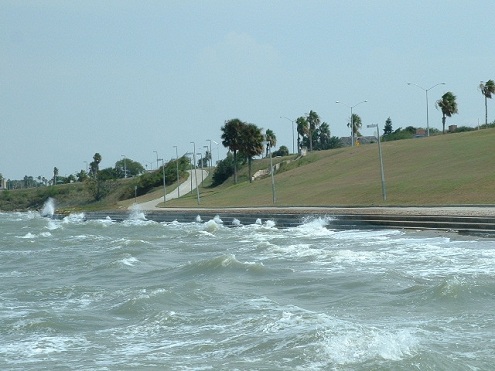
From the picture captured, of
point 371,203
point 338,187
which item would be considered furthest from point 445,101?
point 371,203

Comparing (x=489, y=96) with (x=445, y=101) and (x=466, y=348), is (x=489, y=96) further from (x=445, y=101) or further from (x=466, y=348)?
(x=466, y=348)

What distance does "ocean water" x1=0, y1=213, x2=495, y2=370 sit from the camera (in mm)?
12359

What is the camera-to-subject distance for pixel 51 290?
70.2ft

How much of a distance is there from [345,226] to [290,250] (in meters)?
12.0

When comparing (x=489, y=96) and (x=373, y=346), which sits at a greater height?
(x=489, y=96)

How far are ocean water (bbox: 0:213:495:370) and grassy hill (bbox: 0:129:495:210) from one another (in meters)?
20.9

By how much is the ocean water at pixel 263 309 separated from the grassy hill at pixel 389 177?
2086 cm

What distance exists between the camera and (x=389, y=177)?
69.9m

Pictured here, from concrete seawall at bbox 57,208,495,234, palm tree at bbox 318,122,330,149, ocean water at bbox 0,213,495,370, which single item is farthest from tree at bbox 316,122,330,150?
ocean water at bbox 0,213,495,370

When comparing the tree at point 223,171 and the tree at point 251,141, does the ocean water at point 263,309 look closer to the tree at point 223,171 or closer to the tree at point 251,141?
the tree at point 251,141

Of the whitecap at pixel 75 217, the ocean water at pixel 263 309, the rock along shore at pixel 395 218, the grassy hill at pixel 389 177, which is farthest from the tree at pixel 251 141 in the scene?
the ocean water at pixel 263 309

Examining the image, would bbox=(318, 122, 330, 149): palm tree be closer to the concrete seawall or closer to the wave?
the concrete seawall

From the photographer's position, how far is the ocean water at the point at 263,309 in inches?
487

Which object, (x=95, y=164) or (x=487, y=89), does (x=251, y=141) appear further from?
(x=95, y=164)
